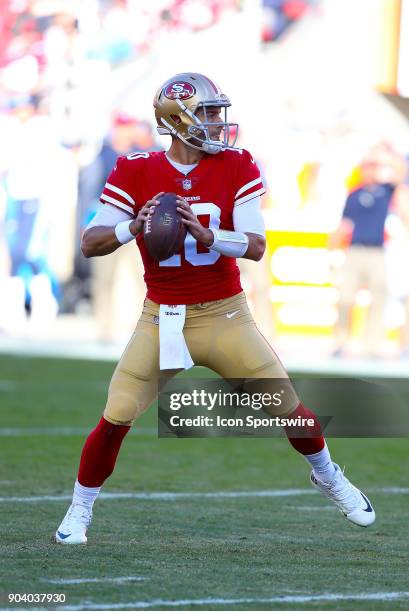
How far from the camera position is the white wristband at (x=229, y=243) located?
187 inches

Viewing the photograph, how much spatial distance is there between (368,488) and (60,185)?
11.9 meters

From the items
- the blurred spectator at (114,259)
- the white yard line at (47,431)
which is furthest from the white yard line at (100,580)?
the blurred spectator at (114,259)

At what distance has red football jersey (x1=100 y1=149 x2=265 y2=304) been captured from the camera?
493 centimetres

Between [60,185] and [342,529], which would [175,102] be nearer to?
[342,529]

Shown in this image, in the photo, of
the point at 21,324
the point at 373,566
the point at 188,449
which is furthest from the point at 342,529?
the point at 21,324

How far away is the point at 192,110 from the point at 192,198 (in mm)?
330

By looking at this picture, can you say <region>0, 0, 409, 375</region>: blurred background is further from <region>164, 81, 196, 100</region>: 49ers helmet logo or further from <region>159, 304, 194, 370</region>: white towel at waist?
<region>159, 304, 194, 370</region>: white towel at waist

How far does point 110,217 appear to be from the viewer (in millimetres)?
4957

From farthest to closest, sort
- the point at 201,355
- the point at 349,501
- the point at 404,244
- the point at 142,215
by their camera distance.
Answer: the point at 404,244 < the point at 349,501 < the point at 201,355 < the point at 142,215

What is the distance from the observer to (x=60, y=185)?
17.9m

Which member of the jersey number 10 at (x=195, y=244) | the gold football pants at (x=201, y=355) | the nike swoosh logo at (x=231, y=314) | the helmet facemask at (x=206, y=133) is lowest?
the gold football pants at (x=201, y=355)

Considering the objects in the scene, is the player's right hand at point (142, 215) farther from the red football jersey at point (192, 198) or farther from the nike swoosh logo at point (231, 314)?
the nike swoosh logo at point (231, 314)

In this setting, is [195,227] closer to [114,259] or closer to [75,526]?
[75,526]

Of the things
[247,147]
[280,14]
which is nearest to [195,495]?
[247,147]
